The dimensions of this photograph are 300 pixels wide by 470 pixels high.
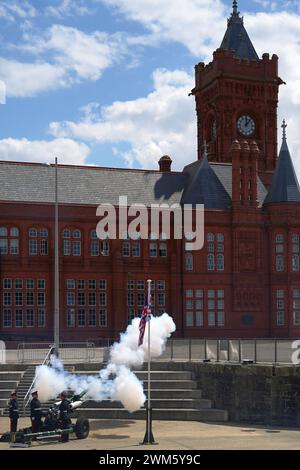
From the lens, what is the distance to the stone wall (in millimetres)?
34125

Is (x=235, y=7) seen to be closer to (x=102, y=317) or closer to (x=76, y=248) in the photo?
(x=76, y=248)

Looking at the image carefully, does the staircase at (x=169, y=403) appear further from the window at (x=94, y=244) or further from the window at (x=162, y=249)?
the window at (x=162, y=249)

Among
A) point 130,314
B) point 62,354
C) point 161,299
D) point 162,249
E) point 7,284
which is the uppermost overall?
point 162,249

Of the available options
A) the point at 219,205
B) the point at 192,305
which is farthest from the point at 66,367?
the point at 219,205

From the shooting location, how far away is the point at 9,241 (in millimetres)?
57062

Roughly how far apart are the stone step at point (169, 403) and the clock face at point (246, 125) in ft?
156

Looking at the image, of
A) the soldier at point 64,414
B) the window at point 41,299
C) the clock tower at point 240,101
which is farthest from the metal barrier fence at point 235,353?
the clock tower at point 240,101

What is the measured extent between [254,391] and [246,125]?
161ft

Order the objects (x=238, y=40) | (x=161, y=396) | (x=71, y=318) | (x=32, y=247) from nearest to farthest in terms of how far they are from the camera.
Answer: (x=161, y=396), (x=32, y=247), (x=71, y=318), (x=238, y=40)

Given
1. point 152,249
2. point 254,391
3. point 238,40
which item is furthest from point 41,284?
point 238,40

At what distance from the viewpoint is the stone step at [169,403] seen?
119 feet

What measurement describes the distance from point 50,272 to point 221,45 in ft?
132

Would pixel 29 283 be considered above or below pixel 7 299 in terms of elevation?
above
